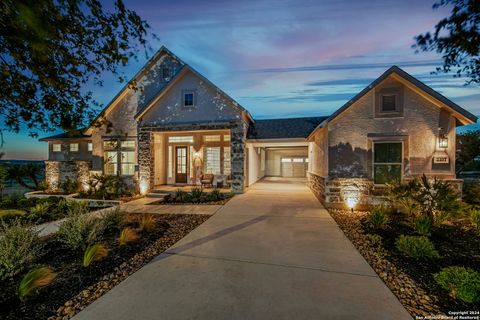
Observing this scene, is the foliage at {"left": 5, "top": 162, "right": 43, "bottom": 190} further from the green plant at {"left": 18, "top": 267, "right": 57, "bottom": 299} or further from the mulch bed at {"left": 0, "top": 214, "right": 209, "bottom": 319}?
the green plant at {"left": 18, "top": 267, "right": 57, "bottom": 299}

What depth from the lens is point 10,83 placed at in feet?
11.5

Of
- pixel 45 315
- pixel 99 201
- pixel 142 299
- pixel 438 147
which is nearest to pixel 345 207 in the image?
pixel 438 147

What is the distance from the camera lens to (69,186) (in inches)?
476

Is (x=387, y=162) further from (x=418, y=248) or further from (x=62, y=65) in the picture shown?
(x=62, y=65)

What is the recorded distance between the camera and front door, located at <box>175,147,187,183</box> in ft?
44.6

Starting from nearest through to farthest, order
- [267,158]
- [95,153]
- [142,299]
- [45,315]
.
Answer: [45,315] → [142,299] → [95,153] → [267,158]

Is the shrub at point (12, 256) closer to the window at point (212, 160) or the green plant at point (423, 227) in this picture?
the green plant at point (423, 227)

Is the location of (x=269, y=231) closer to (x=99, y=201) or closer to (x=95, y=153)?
(x=99, y=201)

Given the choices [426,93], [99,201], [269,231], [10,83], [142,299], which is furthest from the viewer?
[99,201]

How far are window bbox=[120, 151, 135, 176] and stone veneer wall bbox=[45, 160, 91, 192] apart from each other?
2739mm

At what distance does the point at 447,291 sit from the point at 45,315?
5191mm

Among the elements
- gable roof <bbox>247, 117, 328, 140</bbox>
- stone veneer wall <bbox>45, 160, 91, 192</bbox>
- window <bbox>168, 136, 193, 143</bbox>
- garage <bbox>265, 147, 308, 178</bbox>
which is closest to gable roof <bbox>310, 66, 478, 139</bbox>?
gable roof <bbox>247, 117, 328, 140</bbox>

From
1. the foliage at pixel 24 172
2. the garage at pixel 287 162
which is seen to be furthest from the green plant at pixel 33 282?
the garage at pixel 287 162

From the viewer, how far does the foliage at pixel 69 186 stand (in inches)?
475
